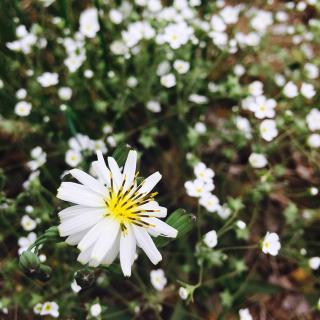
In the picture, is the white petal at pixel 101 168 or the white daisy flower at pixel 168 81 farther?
the white daisy flower at pixel 168 81

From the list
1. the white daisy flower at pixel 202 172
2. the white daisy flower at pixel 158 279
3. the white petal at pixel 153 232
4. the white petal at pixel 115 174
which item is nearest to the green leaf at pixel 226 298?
the white daisy flower at pixel 158 279

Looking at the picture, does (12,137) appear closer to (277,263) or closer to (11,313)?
(11,313)

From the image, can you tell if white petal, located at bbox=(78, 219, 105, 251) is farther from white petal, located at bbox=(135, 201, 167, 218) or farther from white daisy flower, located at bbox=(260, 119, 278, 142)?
white daisy flower, located at bbox=(260, 119, 278, 142)

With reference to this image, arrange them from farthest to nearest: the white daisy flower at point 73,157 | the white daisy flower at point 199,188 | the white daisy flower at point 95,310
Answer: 1. the white daisy flower at point 73,157
2. the white daisy flower at point 199,188
3. the white daisy flower at point 95,310

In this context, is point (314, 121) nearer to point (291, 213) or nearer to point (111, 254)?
point (291, 213)

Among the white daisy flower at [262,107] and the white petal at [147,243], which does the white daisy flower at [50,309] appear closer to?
the white petal at [147,243]

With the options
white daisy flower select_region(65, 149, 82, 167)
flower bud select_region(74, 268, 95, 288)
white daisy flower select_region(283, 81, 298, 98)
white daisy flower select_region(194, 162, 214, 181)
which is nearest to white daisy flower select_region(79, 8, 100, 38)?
white daisy flower select_region(65, 149, 82, 167)

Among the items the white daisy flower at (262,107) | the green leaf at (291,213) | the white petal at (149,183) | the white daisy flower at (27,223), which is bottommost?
the green leaf at (291,213)

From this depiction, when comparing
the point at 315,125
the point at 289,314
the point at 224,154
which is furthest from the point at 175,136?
the point at 289,314

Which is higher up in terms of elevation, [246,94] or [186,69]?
[186,69]

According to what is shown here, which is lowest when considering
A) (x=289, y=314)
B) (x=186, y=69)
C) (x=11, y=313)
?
(x=289, y=314)
